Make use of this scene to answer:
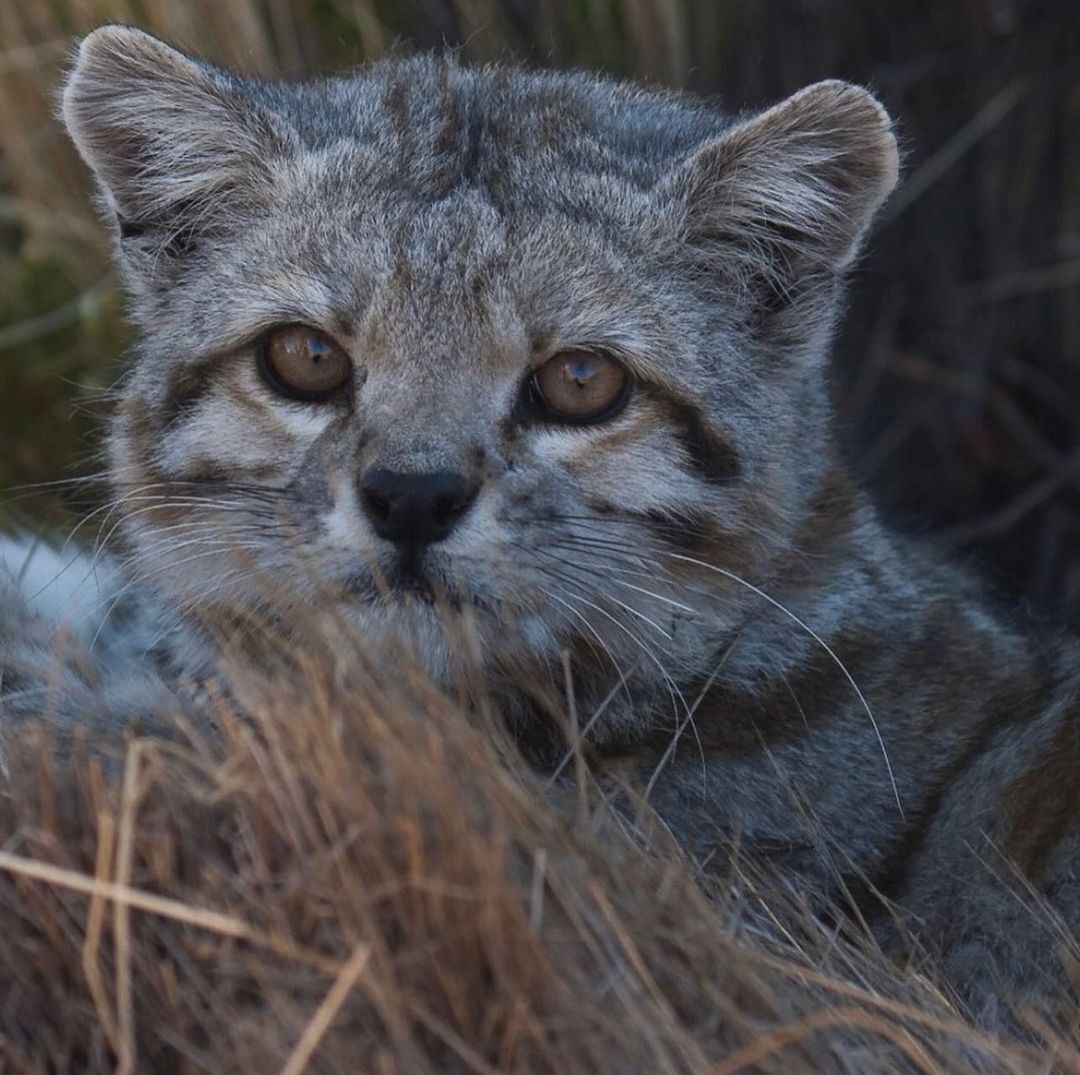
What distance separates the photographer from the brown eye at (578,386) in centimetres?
437

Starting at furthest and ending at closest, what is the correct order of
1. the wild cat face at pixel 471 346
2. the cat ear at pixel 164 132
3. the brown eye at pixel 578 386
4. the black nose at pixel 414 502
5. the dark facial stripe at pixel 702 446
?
1. the cat ear at pixel 164 132
2. the dark facial stripe at pixel 702 446
3. the brown eye at pixel 578 386
4. the wild cat face at pixel 471 346
5. the black nose at pixel 414 502

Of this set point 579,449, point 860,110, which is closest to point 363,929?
point 579,449

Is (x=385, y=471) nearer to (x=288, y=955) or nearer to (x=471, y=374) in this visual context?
(x=471, y=374)

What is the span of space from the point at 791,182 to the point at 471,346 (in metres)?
1.05

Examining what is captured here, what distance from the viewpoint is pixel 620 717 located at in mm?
4543

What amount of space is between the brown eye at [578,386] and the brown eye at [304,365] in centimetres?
49

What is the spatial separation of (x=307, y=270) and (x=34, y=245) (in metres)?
4.27

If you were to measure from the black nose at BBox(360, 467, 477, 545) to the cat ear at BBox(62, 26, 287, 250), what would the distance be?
44.2 inches

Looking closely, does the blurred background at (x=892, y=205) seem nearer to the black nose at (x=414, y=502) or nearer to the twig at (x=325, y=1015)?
the black nose at (x=414, y=502)

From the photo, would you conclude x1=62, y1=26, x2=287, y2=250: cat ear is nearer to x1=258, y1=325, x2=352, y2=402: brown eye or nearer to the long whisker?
x1=258, y1=325, x2=352, y2=402: brown eye

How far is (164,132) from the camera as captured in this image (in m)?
4.75

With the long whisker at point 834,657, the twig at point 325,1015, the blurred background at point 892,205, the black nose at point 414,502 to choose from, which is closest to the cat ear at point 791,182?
the long whisker at point 834,657

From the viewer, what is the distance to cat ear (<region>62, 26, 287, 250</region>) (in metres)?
4.64

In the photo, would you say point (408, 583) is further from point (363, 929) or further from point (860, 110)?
point (860, 110)
